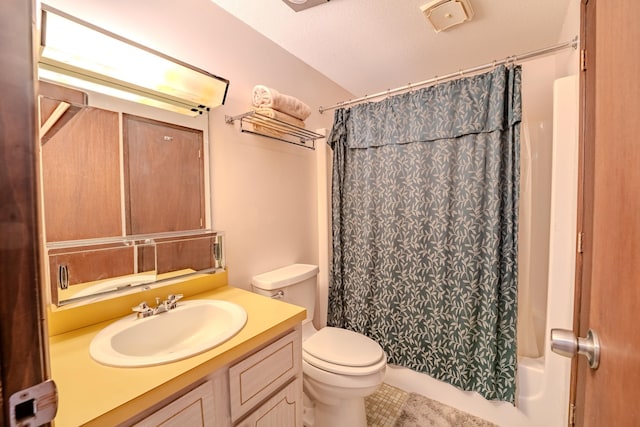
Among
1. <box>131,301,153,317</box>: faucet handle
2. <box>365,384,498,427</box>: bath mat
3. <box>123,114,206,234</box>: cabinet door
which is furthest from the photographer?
<box>365,384,498,427</box>: bath mat

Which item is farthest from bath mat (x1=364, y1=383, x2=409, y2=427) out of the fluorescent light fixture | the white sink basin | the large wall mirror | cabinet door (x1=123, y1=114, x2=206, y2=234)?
the fluorescent light fixture

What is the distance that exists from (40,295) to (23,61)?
0.30 meters

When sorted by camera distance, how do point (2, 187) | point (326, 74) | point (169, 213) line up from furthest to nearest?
point (326, 74)
point (169, 213)
point (2, 187)

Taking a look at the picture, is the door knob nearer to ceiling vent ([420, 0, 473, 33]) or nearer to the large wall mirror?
the large wall mirror

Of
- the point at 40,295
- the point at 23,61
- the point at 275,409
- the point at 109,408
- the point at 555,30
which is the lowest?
the point at 275,409

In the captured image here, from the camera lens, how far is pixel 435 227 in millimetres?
1661

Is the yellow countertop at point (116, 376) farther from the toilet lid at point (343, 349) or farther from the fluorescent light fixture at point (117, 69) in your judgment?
the fluorescent light fixture at point (117, 69)

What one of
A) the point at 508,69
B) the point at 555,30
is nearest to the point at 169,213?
the point at 508,69

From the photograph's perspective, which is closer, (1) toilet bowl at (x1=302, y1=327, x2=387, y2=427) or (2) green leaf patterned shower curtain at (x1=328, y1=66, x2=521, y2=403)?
(1) toilet bowl at (x1=302, y1=327, x2=387, y2=427)

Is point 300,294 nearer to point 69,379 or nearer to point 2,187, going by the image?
point 69,379

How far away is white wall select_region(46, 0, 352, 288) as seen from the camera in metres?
1.15

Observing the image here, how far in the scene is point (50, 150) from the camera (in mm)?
905

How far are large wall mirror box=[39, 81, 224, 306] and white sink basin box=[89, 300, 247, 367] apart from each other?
17 cm

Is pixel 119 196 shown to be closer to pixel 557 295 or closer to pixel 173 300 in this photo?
pixel 173 300
